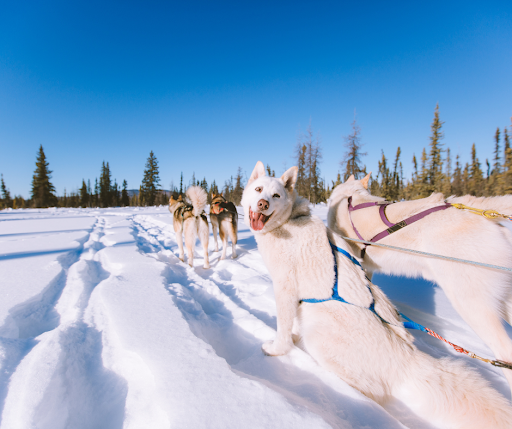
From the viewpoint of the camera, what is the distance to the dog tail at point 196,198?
Result: 514 centimetres

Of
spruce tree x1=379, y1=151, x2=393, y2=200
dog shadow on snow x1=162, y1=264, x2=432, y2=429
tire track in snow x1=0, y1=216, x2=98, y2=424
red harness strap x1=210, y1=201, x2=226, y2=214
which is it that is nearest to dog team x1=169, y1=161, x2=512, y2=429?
dog shadow on snow x1=162, y1=264, x2=432, y2=429

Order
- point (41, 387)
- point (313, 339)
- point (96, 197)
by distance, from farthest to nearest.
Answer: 1. point (96, 197)
2. point (313, 339)
3. point (41, 387)

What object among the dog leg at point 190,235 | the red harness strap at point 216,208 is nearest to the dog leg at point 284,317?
the dog leg at point 190,235

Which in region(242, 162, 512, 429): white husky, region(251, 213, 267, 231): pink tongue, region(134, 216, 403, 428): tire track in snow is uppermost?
region(251, 213, 267, 231): pink tongue

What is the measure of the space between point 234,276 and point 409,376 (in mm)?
3073

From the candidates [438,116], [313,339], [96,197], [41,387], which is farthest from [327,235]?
[96,197]

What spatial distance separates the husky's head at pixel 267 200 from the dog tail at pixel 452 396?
144 cm

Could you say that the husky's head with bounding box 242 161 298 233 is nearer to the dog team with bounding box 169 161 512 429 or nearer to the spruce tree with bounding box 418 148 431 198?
the dog team with bounding box 169 161 512 429

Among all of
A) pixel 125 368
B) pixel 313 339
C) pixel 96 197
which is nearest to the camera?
pixel 125 368

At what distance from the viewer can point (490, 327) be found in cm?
171

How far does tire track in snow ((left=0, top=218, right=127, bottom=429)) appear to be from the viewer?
114 cm

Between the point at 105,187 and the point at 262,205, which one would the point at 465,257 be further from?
the point at 105,187

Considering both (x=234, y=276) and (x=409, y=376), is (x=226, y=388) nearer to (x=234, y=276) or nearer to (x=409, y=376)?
(x=409, y=376)

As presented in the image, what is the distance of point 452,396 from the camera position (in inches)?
48.5
